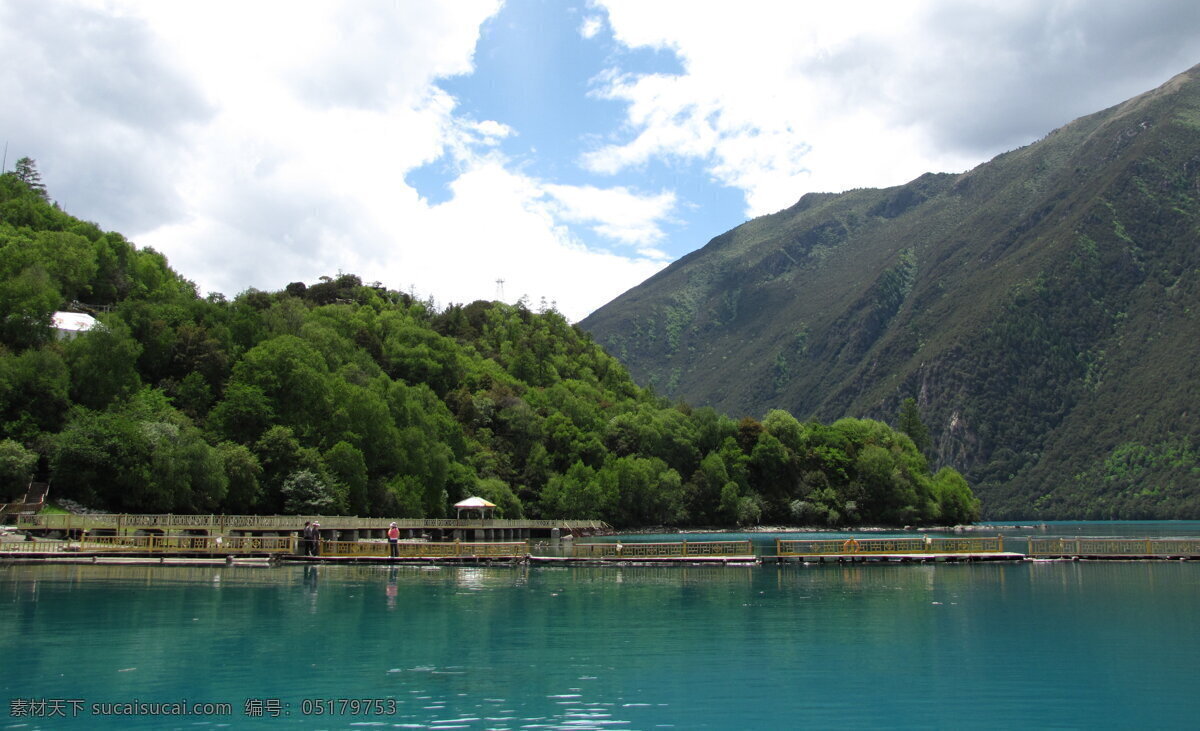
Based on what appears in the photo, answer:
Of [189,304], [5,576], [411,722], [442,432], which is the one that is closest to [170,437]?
[5,576]

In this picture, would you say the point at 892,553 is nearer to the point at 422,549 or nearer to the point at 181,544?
the point at 422,549

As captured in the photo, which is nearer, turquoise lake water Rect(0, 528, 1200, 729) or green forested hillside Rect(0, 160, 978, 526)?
turquoise lake water Rect(0, 528, 1200, 729)

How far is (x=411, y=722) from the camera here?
18.2m

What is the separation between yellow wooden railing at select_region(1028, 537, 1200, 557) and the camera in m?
64.0

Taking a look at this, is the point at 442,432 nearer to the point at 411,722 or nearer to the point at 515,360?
the point at 515,360

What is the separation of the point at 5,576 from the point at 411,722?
1332 inches

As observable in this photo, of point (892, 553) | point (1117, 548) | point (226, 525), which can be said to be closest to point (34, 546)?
point (226, 525)

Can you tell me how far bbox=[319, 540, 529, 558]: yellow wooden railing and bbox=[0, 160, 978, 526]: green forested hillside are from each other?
48.0 ft

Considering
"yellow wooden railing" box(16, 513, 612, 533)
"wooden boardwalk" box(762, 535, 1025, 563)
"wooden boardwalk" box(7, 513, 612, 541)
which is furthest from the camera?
"wooden boardwalk" box(762, 535, 1025, 563)

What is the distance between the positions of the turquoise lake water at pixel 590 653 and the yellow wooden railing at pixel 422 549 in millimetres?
10738

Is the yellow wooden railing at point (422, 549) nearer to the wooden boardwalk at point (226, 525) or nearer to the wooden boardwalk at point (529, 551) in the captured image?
the wooden boardwalk at point (529, 551)

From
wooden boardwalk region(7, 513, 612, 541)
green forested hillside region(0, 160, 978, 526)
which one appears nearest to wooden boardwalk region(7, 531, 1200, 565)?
wooden boardwalk region(7, 513, 612, 541)

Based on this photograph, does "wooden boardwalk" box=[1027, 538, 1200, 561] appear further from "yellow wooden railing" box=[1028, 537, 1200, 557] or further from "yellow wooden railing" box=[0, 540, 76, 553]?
"yellow wooden railing" box=[0, 540, 76, 553]

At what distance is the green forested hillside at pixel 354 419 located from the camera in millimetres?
67875
